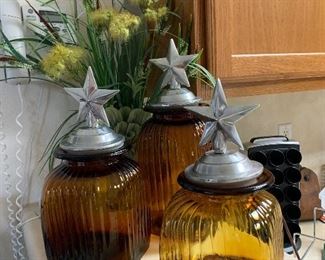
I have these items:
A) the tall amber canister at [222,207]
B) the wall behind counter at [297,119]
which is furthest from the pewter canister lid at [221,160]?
the wall behind counter at [297,119]

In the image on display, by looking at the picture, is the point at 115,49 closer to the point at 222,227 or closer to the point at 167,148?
the point at 167,148

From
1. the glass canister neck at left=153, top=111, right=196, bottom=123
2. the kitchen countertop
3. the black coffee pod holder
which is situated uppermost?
the glass canister neck at left=153, top=111, right=196, bottom=123

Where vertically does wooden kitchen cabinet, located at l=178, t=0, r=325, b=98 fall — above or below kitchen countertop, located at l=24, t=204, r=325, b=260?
above

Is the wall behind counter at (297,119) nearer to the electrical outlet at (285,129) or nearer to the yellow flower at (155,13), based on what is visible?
the electrical outlet at (285,129)

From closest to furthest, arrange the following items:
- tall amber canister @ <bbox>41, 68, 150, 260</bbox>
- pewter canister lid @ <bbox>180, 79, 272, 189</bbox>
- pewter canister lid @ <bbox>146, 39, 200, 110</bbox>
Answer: pewter canister lid @ <bbox>180, 79, 272, 189</bbox>
tall amber canister @ <bbox>41, 68, 150, 260</bbox>
pewter canister lid @ <bbox>146, 39, 200, 110</bbox>

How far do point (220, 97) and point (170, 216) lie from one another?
0.65 ft

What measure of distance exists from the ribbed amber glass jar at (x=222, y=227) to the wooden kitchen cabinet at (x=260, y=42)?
1.14 feet

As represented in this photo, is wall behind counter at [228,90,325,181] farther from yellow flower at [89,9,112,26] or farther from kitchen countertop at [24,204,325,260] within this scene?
yellow flower at [89,9,112,26]

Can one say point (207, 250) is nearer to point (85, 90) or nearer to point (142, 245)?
point (142, 245)

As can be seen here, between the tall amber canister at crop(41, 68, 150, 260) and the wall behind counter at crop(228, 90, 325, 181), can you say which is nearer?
the tall amber canister at crop(41, 68, 150, 260)

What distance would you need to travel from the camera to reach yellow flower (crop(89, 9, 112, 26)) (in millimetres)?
766

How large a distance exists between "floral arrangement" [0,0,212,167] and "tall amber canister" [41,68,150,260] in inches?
6.7

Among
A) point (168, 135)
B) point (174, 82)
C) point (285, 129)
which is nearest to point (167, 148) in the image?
point (168, 135)

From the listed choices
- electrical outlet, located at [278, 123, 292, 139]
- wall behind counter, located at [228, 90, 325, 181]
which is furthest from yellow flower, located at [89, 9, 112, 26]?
electrical outlet, located at [278, 123, 292, 139]
